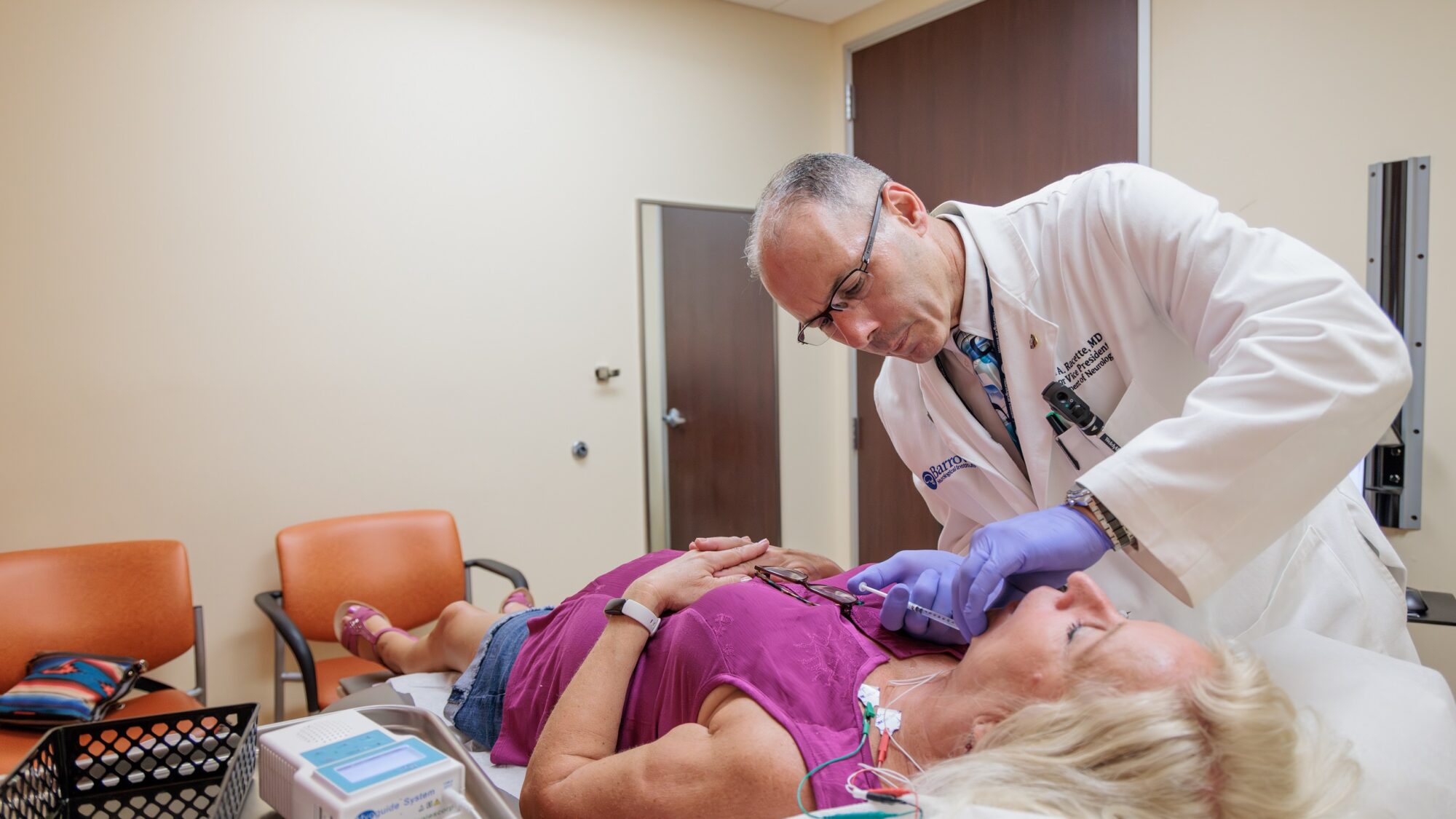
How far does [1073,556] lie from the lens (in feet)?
3.73

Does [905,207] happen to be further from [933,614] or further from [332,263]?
[332,263]

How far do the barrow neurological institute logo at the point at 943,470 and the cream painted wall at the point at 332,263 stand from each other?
1857mm

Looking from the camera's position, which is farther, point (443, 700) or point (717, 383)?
point (717, 383)

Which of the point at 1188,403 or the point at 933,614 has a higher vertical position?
the point at 1188,403

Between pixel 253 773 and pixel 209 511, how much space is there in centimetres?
205

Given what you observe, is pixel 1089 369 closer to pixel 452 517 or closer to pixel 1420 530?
pixel 1420 530

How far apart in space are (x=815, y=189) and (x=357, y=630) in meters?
1.75

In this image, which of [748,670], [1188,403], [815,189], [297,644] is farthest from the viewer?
[297,644]

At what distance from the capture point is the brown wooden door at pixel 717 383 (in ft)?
11.5

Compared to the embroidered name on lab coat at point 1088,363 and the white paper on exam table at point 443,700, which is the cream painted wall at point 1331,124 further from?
the white paper on exam table at point 443,700

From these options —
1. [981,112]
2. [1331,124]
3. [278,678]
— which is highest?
[981,112]

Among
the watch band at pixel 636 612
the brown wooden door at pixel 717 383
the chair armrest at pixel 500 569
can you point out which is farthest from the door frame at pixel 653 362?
the watch band at pixel 636 612

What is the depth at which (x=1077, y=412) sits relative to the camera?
1.37m

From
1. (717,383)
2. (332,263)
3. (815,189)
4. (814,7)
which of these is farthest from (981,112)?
(332,263)
